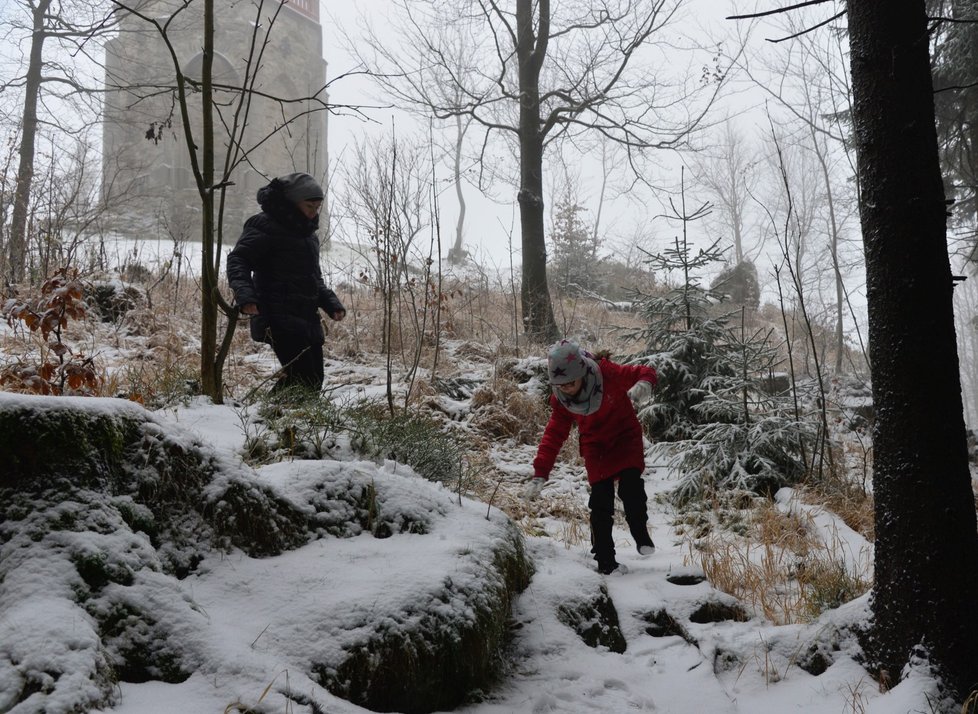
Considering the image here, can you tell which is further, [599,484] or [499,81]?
[499,81]

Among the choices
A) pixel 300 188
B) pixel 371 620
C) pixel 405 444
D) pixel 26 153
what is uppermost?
pixel 26 153

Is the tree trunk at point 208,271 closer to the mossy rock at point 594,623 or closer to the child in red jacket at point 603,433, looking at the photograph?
the child in red jacket at point 603,433

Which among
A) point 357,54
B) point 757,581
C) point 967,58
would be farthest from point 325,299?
point 967,58

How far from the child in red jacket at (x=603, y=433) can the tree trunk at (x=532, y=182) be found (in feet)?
17.6

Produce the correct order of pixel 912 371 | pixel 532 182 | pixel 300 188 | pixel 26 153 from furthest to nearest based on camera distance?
pixel 26 153 → pixel 532 182 → pixel 300 188 → pixel 912 371

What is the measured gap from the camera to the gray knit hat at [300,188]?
4.09 meters

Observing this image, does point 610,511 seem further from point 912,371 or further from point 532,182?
point 532,182

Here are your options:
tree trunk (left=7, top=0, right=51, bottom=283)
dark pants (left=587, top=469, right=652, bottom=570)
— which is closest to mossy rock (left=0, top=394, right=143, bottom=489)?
dark pants (left=587, top=469, right=652, bottom=570)

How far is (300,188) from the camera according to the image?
13.4 feet

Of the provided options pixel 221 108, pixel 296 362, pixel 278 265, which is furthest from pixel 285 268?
pixel 221 108

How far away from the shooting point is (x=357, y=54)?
11.6m

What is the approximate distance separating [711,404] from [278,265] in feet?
12.6

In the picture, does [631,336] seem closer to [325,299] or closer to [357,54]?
[325,299]

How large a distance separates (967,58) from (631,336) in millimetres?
7514
